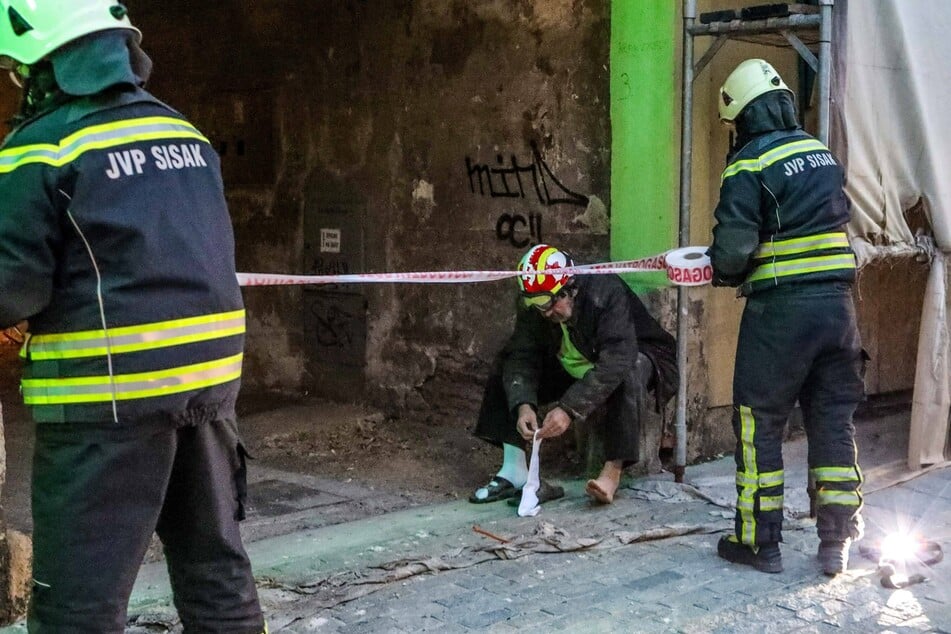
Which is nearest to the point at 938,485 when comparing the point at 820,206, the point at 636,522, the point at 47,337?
the point at 636,522

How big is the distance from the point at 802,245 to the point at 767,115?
57 centimetres

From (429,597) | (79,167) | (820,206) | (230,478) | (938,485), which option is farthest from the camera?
(938,485)

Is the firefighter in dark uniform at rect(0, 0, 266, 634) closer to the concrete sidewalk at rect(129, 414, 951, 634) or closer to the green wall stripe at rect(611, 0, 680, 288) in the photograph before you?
the concrete sidewalk at rect(129, 414, 951, 634)

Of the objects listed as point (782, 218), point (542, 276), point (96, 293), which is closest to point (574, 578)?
point (542, 276)

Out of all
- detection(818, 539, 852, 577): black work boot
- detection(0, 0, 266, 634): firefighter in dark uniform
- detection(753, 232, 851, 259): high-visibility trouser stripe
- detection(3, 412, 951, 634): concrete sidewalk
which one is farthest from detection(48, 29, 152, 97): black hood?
detection(818, 539, 852, 577): black work boot

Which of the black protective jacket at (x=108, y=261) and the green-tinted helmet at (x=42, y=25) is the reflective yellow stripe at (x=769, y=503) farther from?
the green-tinted helmet at (x=42, y=25)

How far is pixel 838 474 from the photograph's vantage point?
15.4ft

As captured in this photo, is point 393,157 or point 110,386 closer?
point 110,386

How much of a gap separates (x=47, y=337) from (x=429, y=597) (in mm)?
2064

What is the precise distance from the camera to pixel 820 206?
15.1 feet

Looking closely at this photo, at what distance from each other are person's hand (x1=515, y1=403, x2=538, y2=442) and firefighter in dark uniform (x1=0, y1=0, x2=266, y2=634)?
9.39 ft

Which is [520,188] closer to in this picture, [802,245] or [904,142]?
[904,142]

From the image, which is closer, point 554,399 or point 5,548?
point 5,548

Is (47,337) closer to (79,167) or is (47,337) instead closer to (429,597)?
(79,167)
